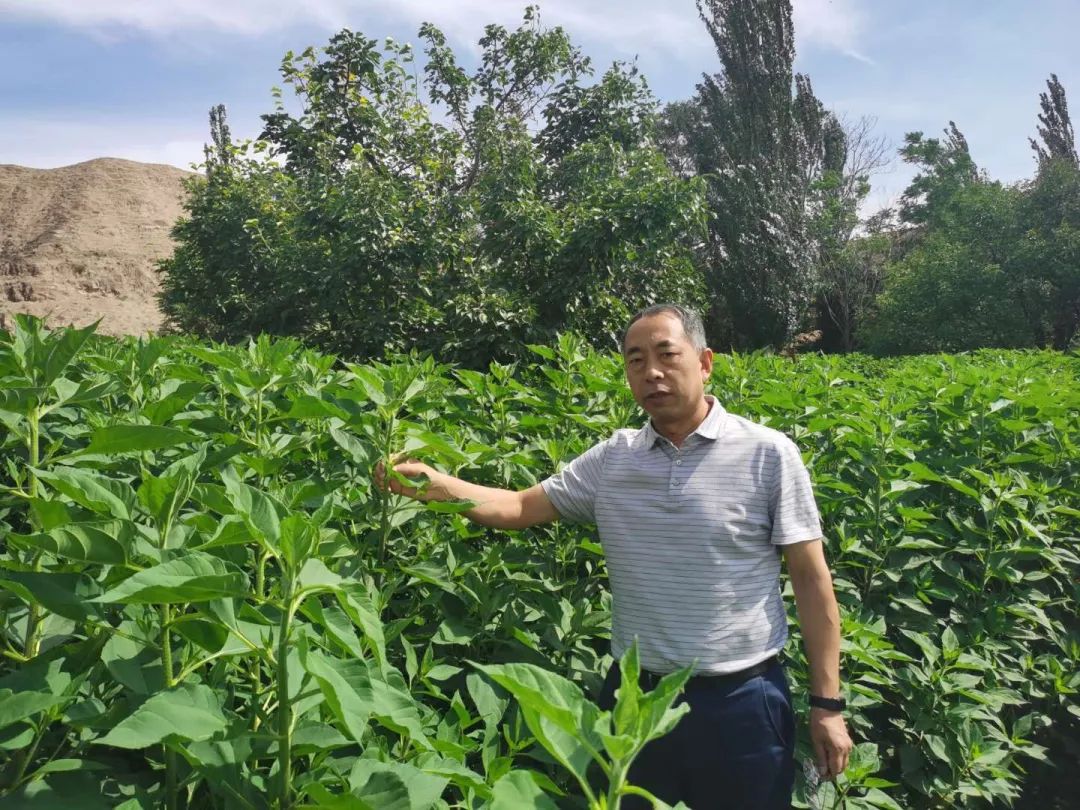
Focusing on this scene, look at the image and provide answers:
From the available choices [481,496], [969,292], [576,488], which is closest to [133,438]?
[481,496]

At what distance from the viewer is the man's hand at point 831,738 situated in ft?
7.38

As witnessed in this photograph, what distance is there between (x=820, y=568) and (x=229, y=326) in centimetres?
1541

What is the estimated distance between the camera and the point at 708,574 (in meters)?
2.24

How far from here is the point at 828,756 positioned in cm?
228

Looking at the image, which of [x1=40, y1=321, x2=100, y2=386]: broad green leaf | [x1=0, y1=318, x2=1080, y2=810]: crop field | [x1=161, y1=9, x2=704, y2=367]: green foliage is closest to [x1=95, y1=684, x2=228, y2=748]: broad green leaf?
[x1=0, y1=318, x2=1080, y2=810]: crop field

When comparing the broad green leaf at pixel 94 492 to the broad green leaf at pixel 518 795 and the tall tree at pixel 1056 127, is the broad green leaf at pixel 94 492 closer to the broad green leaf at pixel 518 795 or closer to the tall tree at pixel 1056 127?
the broad green leaf at pixel 518 795

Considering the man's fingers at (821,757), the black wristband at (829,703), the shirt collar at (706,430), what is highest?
the shirt collar at (706,430)

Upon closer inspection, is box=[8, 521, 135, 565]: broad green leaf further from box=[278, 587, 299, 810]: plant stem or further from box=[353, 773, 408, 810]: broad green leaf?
box=[353, 773, 408, 810]: broad green leaf

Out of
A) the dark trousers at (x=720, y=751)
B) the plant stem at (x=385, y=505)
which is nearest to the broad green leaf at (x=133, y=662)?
the plant stem at (x=385, y=505)

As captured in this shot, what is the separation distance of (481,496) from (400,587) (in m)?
0.35

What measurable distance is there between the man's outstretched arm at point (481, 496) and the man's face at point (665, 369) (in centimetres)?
39

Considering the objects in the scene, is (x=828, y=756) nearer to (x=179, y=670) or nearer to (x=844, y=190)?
(x=179, y=670)

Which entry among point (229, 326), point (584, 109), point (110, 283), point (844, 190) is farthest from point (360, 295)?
point (110, 283)

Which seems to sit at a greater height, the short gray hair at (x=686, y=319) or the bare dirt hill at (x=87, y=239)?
the bare dirt hill at (x=87, y=239)
